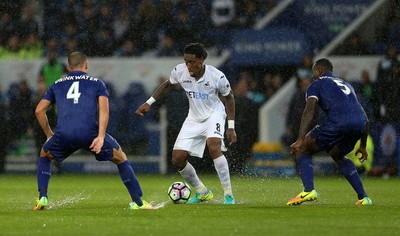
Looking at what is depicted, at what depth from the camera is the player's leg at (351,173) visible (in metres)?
13.0

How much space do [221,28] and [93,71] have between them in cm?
308

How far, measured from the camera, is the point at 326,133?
12867 mm

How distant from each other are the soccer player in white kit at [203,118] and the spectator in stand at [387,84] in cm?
821

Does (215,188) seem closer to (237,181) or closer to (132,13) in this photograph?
(237,181)

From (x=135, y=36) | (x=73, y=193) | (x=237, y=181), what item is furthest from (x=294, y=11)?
(x=73, y=193)

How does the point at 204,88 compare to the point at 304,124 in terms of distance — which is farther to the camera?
the point at 204,88

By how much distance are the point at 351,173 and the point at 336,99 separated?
2.84 feet

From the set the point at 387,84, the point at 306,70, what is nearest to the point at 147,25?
the point at 306,70

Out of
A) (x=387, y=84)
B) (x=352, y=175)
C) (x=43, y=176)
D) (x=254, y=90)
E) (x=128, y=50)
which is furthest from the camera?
(x=128, y=50)

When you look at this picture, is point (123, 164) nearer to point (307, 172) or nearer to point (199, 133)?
point (199, 133)

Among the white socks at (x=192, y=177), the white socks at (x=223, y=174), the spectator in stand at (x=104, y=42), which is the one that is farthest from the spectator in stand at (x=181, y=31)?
the white socks at (x=223, y=174)

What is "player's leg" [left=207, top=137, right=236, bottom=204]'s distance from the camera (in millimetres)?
13398

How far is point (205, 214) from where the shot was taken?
11625 millimetres

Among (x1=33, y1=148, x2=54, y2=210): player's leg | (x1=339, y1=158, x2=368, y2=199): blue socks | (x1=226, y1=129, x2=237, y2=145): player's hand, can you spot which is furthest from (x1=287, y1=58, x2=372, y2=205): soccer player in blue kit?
(x1=33, y1=148, x2=54, y2=210): player's leg
